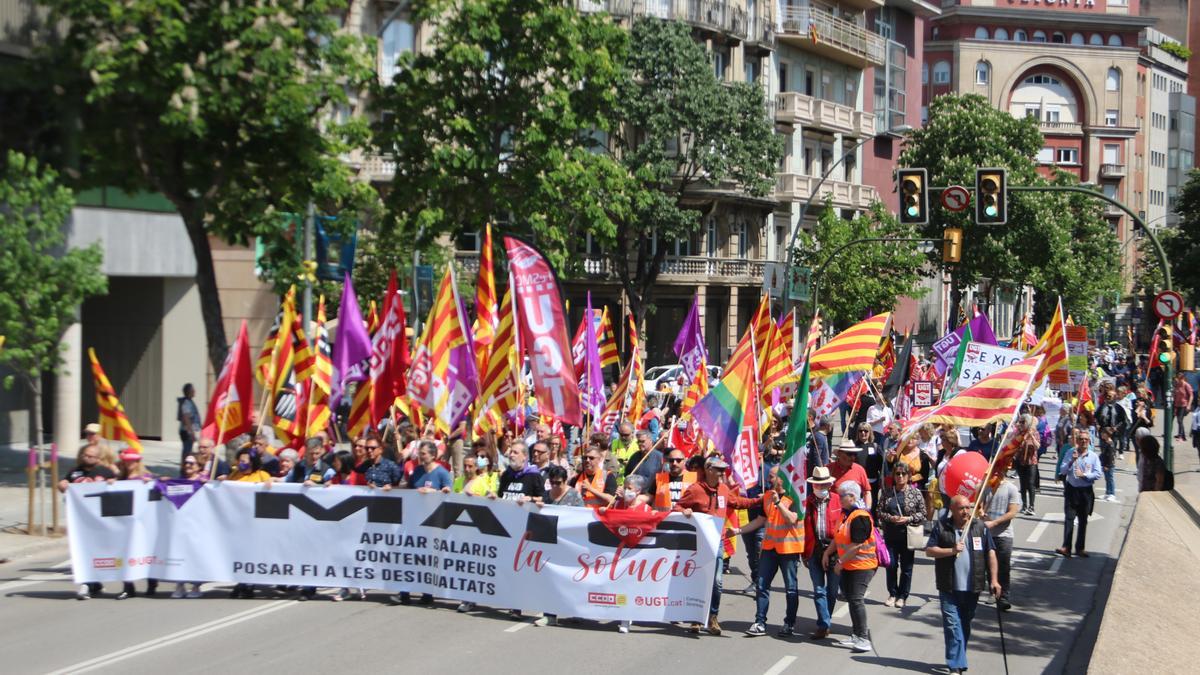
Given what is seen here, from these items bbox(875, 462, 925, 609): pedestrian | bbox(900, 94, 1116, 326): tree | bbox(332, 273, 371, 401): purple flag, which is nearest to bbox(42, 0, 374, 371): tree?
bbox(332, 273, 371, 401): purple flag

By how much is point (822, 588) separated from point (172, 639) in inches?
217

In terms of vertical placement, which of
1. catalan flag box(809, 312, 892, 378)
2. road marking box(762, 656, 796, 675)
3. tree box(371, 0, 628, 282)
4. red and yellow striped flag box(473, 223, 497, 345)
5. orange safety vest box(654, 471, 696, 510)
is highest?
tree box(371, 0, 628, 282)

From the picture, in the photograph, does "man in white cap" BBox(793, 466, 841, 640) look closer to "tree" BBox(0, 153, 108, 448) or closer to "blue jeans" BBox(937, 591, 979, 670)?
"blue jeans" BBox(937, 591, 979, 670)

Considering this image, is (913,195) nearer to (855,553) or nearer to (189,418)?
(189,418)

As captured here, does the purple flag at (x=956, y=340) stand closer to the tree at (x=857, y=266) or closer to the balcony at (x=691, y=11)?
the tree at (x=857, y=266)

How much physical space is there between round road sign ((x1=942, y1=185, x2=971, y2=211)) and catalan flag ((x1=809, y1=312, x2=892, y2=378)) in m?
6.28

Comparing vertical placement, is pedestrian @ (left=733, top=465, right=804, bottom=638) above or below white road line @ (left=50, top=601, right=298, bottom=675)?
above

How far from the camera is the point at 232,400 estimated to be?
14625 millimetres

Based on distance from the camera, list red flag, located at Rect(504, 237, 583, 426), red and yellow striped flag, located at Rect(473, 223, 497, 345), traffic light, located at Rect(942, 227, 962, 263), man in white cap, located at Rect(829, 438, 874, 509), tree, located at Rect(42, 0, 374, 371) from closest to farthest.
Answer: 1. man in white cap, located at Rect(829, 438, 874, 509)
2. red flag, located at Rect(504, 237, 583, 426)
3. red and yellow striped flag, located at Rect(473, 223, 497, 345)
4. tree, located at Rect(42, 0, 374, 371)
5. traffic light, located at Rect(942, 227, 962, 263)

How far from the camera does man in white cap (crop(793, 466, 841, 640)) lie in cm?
1218

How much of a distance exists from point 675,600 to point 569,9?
1763 centimetres

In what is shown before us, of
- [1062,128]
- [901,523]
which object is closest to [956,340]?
[901,523]

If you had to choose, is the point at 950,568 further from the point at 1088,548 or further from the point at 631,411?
the point at 631,411

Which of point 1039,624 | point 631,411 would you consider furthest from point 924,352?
point 1039,624
